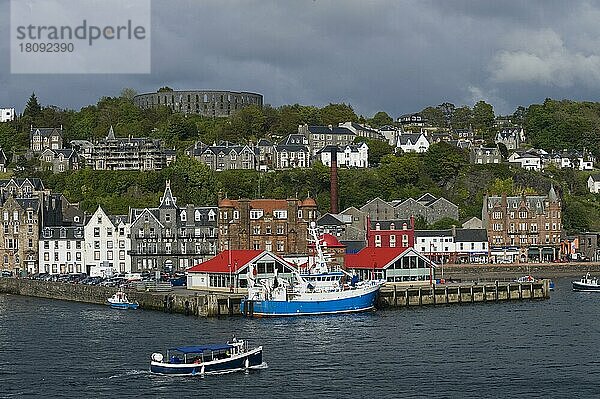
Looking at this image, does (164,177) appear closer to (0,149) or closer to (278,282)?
(0,149)

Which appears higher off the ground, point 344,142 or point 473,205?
point 344,142

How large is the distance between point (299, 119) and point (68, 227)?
66.6 meters

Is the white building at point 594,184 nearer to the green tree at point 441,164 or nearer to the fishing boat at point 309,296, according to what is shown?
the green tree at point 441,164

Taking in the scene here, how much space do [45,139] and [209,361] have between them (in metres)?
112

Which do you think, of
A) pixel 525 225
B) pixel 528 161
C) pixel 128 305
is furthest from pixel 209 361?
pixel 528 161

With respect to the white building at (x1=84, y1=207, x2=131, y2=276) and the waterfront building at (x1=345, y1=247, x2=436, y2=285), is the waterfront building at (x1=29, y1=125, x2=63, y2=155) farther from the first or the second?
the waterfront building at (x1=345, y1=247, x2=436, y2=285)

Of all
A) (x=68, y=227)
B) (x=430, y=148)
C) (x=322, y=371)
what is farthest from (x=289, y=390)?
(x=430, y=148)

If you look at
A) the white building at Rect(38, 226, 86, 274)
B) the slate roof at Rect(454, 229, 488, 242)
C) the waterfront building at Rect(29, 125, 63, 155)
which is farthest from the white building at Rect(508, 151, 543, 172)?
the white building at Rect(38, 226, 86, 274)

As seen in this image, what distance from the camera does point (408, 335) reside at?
6372 cm

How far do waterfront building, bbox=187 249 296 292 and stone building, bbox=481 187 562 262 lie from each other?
45.4 metres

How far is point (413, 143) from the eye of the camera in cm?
15450

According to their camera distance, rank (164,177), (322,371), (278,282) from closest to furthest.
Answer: (322,371) < (278,282) < (164,177)

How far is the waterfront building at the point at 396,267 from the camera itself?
82.4 m

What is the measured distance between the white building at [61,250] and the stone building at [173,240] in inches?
210
